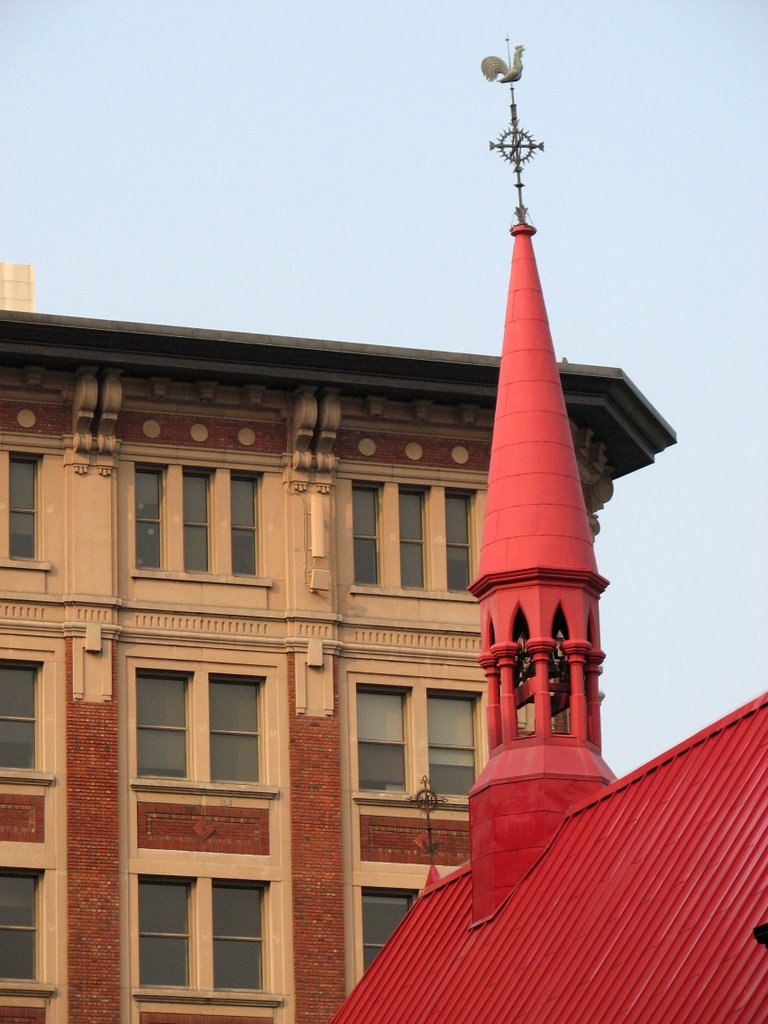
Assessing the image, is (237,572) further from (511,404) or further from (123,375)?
(511,404)

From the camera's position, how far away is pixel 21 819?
5616cm

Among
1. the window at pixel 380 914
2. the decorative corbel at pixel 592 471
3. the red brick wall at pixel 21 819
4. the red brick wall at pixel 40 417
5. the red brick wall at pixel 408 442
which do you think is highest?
the decorative corbel at pixel 592 471

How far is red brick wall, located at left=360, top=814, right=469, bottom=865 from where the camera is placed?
191 ft

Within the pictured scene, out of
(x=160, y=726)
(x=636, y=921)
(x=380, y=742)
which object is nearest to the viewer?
(x=636, y=921)

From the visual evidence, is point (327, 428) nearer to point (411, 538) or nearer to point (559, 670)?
point (411, 538)

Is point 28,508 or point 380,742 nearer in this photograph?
point 28,508

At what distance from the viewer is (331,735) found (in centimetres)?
5869

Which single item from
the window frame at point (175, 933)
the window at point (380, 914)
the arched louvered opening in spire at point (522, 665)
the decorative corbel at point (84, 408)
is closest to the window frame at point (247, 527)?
the decorative corbel at point (84, 408)

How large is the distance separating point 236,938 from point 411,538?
882cm

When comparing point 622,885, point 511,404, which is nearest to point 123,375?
point 511,404

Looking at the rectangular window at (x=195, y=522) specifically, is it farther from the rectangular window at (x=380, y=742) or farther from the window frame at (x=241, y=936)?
the window frame at (x=241, y=936)

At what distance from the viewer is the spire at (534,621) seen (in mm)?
44750

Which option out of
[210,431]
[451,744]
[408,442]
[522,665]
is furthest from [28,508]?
[522,665]

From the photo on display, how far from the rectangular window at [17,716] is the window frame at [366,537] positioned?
22.2 feet
